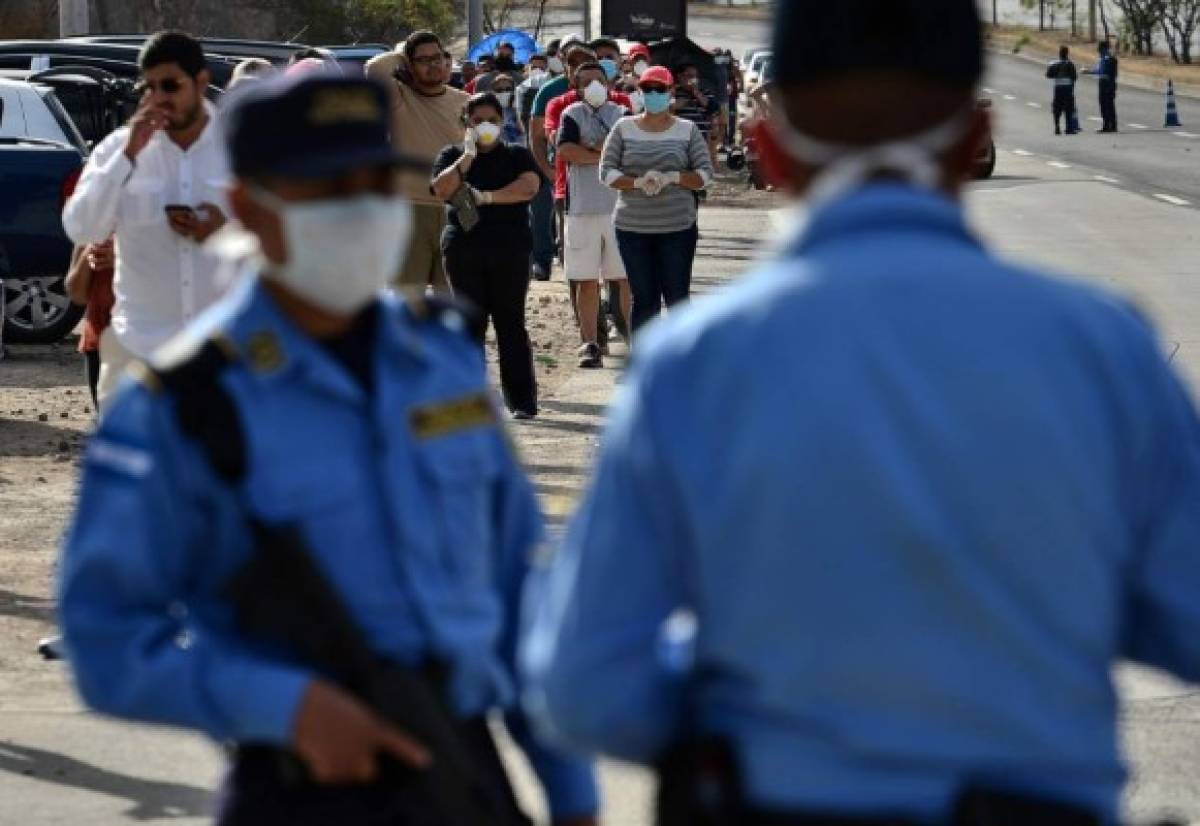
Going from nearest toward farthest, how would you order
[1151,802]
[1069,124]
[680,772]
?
[680,772]
[1151,802]
[1069,124]

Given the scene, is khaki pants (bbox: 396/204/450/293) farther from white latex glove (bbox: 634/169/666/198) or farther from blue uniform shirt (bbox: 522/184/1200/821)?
blue uniform shirt (bbox: 522/184/1200/821)

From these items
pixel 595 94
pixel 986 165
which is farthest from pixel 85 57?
pixel 595 94

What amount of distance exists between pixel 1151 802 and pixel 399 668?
159 inches

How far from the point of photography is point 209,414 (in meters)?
3.26

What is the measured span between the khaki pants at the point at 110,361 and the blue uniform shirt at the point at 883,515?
5.72 m

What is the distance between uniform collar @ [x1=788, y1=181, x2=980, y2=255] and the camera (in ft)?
8.91

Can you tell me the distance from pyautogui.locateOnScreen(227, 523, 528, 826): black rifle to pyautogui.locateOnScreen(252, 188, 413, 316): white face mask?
0.31 m

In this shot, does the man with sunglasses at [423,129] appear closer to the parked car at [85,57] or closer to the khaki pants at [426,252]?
the khaki pants at [426,252]

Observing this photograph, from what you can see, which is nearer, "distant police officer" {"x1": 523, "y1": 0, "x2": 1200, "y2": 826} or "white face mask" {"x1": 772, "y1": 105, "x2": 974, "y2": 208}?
"distant police officer" {"x1": 523, "y1": 0, "x2": 1200, "y2": 826}

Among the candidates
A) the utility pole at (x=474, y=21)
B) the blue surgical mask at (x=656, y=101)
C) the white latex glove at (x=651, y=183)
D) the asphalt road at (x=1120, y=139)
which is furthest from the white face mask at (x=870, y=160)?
the asphalt road at (x=1120, y=139)

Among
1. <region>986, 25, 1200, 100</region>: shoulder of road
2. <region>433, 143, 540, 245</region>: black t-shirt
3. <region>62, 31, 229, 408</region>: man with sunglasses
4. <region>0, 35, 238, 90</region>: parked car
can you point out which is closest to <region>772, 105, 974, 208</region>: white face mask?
<region>62, 31, 229, 408</region>: man with sunglasses

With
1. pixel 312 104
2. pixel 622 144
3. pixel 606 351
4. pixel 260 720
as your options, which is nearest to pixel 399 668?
pixel 260 720

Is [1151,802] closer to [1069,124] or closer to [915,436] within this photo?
[915,436]

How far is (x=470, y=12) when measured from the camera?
103 feet
